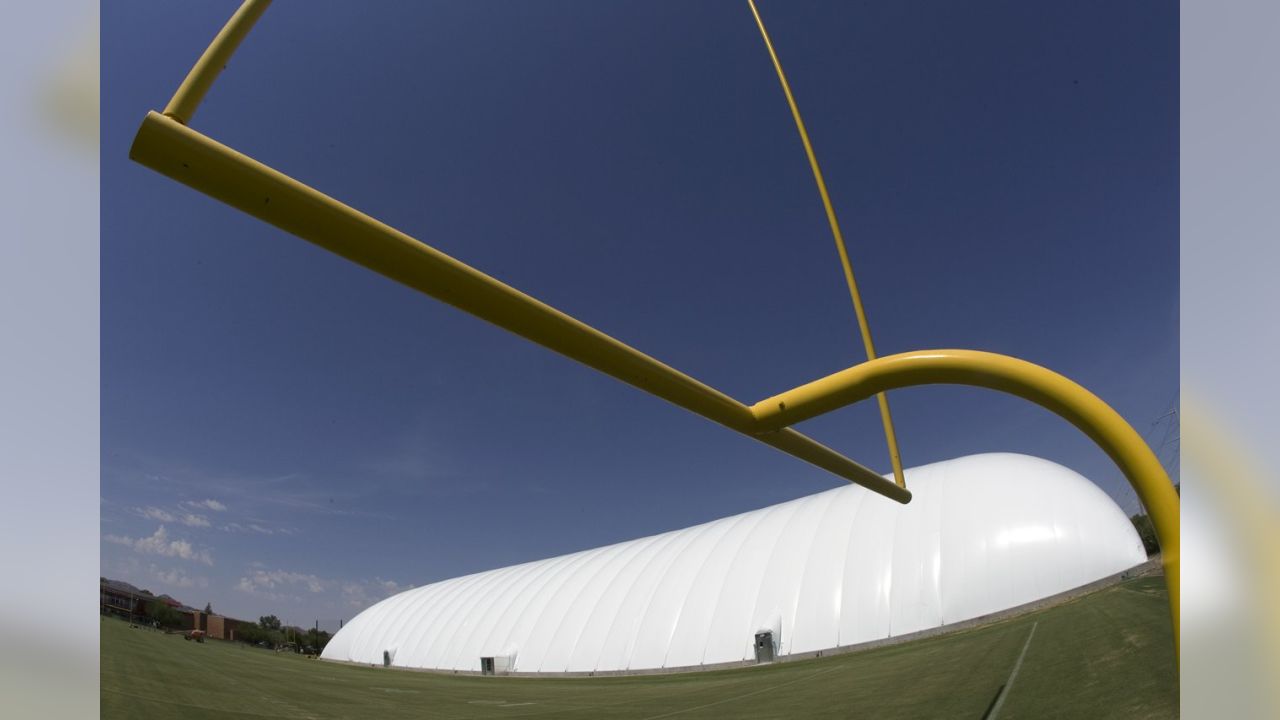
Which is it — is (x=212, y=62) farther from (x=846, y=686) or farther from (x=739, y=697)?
(x=739, y=697)

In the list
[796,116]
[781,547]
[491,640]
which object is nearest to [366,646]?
[491,640]

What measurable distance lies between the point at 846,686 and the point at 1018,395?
352 inches

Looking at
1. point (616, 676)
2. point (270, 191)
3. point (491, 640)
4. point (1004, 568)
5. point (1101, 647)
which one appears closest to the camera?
point (270, 191)

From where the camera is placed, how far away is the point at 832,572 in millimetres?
15656

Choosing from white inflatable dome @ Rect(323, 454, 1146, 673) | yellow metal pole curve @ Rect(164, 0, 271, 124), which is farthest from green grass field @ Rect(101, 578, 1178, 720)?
yellow metal pole curve @ Rect(164, 0, 271, 124)

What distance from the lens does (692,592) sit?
59.0ft

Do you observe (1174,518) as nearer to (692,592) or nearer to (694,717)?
(694,717)

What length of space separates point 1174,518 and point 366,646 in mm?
42190

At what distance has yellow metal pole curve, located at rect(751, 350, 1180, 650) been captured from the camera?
0.86 metres

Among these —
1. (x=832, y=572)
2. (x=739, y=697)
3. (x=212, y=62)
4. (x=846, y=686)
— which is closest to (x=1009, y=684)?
(x=846, y=686)

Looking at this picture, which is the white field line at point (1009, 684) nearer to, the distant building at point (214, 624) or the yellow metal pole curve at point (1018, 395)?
the yellow metal pole curve at point (1018, 395)

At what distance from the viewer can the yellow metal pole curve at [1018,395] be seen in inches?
33.9

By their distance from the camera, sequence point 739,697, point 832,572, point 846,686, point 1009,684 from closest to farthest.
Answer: point 1009,684
point 846,686
point 739,697
point 832,572

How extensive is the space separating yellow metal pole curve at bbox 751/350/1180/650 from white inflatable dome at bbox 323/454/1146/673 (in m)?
14.9
